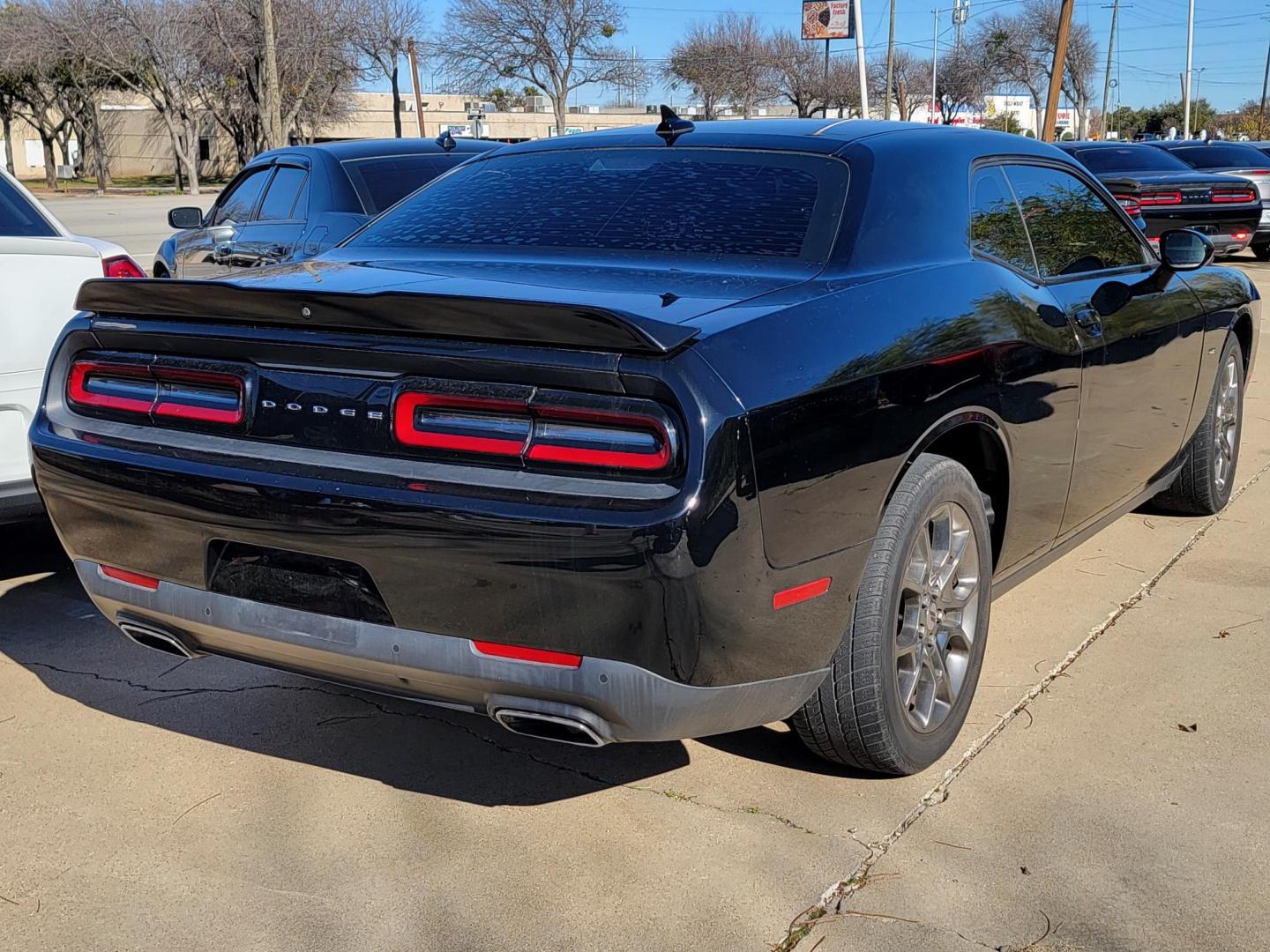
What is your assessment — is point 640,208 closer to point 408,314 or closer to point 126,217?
point 408,314

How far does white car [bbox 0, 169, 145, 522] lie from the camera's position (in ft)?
14.3

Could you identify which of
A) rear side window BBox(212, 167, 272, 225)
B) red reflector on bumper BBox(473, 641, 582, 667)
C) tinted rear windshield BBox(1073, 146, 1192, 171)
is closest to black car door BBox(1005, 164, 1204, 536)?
red reflector on bumper BBox(473, 641, 582, 667)

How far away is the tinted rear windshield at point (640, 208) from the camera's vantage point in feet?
10.9

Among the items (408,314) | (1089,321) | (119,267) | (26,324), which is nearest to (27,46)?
(119,267)

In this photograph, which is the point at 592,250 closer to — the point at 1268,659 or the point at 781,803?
the point at 781,803

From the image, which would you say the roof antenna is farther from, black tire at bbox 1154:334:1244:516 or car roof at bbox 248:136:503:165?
car roof at bbox 248:136:503:165

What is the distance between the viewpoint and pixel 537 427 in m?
2.55

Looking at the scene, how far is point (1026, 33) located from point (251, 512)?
82.0 meters

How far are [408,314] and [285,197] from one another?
5.54 metres

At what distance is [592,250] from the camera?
3.40 metres

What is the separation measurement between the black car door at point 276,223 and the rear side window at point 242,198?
0.17 metres

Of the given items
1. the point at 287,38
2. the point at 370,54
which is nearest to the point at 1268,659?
the point at 287,38

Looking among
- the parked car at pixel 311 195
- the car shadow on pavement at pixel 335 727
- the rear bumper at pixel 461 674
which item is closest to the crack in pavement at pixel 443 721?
the car shadow on pavement at pixel 335 727

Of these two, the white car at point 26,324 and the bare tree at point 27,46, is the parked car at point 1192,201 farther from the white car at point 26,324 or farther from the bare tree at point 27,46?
the bare tree at point 27,46
